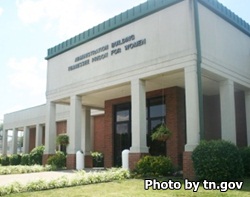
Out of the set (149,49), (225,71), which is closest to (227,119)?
(225,71)

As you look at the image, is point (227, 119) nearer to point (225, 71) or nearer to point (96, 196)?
point (225, 71)

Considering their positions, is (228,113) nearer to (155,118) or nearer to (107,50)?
(155,118)

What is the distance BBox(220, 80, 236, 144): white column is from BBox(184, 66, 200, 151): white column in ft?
9.23

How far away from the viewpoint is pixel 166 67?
1434 centimetres

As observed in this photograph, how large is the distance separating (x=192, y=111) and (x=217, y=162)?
7.95 feet

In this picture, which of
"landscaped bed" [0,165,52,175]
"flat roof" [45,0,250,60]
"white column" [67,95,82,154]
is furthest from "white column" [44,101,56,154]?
"flat roof" [45,0,250,60]

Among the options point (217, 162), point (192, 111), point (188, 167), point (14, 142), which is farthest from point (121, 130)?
point (14, 142)

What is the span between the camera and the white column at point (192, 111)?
12906 mm

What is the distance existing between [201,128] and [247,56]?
21.5 ft

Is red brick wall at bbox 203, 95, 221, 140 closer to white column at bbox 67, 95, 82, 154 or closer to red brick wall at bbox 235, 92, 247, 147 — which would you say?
red brick wall at bbox 235, 92, 247, 147

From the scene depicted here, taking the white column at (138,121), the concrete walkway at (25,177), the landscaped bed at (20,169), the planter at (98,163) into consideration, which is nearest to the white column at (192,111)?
the white column at (138,121)

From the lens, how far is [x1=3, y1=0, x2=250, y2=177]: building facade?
13.9 metres

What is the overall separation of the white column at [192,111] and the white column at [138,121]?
262 cm

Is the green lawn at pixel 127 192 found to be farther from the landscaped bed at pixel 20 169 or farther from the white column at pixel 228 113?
the landscaped bed at pixel 20 169
